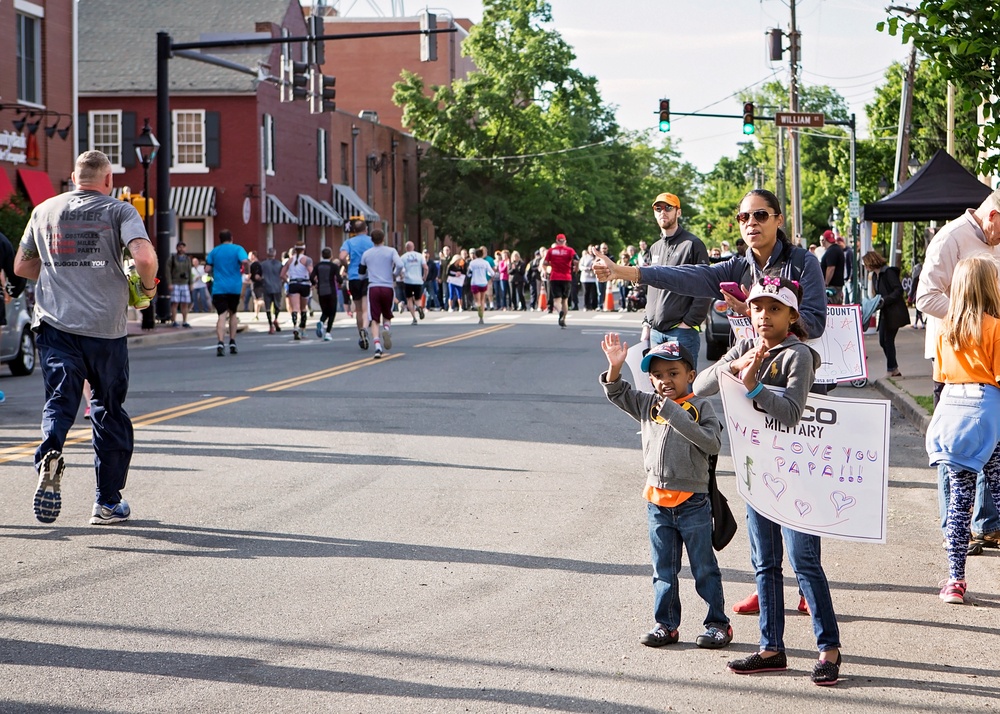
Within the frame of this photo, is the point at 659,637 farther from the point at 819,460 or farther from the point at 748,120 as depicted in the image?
the point at 748,120

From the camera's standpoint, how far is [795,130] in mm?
42062

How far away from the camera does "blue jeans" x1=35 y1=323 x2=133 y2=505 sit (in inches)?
312

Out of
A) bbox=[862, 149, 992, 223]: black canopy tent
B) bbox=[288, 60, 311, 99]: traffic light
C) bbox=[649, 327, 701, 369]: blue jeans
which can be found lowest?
bbox=[649, 327, 701, 369]: blue jeans

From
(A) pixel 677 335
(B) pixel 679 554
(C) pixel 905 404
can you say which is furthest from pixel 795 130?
(B) pixel 679 554

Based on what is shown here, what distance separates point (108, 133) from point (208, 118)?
3.44m

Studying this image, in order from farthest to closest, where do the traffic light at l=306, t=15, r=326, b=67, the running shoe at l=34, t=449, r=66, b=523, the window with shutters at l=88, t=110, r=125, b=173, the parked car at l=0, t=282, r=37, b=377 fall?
the window with shutters at l=88, t=110, r=125, b=173
the traffic light at l=306, t=15, r=326, b=67
the parked car at l=0, t=282, r=37, b=377
the running shoe at l=34, t=449, r=66, b=523

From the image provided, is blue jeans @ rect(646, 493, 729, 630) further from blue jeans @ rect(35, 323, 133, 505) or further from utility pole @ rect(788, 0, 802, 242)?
utility pole @ rect(788, 0, 802, 242)

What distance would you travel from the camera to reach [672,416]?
5387mm

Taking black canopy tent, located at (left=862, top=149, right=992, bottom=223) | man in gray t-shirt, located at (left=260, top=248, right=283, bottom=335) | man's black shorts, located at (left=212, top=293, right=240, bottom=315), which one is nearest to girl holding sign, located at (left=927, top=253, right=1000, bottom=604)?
black canopy tent, located at (left=862, top=149, right=992, bottom=223)

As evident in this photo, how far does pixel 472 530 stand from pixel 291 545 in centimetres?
109

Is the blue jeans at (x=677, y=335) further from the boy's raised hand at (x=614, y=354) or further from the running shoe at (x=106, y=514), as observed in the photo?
the boy's raised hand at (x=614, y=354)

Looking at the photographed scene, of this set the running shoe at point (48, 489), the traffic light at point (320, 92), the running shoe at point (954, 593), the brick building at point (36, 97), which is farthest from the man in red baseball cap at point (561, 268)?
the running shoe at point (954, 593)

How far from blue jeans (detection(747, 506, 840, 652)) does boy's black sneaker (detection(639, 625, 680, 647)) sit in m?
0.46

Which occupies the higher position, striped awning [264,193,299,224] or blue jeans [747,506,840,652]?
striped awning [264,193,299,224]
